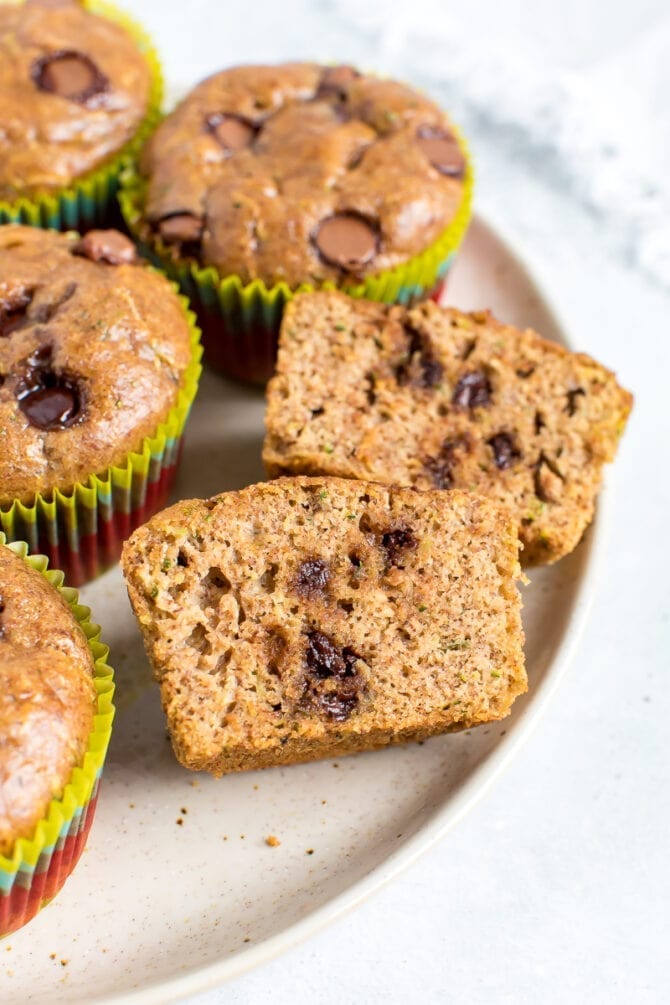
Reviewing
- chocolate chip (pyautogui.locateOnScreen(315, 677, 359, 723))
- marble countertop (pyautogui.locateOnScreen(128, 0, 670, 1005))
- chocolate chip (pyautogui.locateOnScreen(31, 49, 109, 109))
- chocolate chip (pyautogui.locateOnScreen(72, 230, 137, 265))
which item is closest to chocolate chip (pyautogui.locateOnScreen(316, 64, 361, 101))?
chocolate chip (pyautogui.locateOnScreen(31, 49, 109, 109))

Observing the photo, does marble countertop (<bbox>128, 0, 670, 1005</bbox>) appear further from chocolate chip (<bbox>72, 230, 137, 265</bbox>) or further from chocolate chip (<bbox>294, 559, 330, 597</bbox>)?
chocolate chip (<bbox>72, 230, 137, 265</bbox>)

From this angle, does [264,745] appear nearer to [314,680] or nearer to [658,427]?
[314,680]

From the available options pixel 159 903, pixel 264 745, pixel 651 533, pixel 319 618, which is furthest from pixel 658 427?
pixel 159 903

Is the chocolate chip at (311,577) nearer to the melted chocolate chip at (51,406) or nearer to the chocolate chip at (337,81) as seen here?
the melted chocolate chip at (51,406)

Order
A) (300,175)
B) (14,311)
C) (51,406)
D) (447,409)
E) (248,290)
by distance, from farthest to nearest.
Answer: (300,175) < (248,290) < (447,409) < (14,311) < (51,406)

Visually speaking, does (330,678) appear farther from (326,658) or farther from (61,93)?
(61,93)

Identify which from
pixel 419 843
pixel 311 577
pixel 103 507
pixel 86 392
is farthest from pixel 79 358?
pixel 419 843

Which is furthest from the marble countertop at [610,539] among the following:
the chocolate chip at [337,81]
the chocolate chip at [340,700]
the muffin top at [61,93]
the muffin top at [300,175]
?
the muffin top at [61,93]
